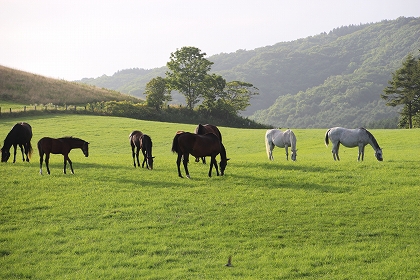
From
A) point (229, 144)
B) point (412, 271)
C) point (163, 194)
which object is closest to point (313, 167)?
point (163, 194)

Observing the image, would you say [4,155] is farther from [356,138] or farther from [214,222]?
[356,138]

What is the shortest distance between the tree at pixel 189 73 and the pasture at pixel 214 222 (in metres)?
51.3

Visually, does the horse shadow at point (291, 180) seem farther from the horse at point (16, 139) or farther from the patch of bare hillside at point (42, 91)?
the patch of bare hillside at point (42, 91)

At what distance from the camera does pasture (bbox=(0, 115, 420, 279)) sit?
9.69 m

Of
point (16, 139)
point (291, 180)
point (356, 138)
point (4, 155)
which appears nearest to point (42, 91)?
point (16, 139)

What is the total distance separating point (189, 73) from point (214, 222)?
6103 cm

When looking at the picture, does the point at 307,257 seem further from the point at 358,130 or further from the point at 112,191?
the point at 358,130

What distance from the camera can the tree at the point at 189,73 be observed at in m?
70.7

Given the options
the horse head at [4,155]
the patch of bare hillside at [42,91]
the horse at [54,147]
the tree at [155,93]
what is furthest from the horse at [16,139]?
the tree at [155,93]

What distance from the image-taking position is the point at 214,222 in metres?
12.3

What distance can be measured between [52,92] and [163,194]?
5434 cm

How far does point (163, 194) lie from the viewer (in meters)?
15.0

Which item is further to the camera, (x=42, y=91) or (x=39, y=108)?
(x=42, y=91)

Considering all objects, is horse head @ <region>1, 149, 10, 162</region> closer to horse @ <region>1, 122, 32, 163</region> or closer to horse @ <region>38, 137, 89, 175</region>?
horse @ <region>1, 122, 32, 163</region>
